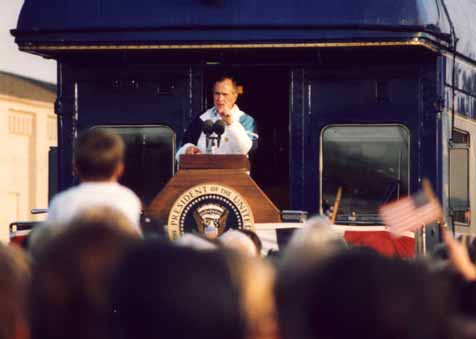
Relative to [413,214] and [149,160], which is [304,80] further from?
[413,214]

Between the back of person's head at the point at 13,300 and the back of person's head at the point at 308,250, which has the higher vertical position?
the back of person's head at the point at 308,250

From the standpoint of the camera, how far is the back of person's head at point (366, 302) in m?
3.41

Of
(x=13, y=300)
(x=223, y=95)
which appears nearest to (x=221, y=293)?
(x=13, y=300)

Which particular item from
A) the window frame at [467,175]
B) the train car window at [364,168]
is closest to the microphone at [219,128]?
the train car window at [364,168]

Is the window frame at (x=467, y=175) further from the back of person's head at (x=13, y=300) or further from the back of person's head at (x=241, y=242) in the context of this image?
the back of person's head at (x=13, y=300)

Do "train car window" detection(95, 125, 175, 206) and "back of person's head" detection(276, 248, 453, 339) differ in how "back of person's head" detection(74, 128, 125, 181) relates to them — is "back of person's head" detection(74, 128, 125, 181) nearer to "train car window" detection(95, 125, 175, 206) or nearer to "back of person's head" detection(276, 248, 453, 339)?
"back of person's head" detection(276, 248, 453, 339)

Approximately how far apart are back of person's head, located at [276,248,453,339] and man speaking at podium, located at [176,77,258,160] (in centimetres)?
662

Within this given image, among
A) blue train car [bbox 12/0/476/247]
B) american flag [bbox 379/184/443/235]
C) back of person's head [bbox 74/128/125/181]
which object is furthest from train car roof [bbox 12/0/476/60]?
back of person's head [bbox 74/128/125/181]

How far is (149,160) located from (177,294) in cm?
781

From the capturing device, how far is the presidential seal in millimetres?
9859

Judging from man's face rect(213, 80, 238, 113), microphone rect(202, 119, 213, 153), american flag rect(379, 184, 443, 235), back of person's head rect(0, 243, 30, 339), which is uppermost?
man's face rect(213, 80, 238, 113)

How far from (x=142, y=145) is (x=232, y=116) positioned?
1.05 metres

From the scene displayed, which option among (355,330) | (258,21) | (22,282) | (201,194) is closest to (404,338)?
(355,330)

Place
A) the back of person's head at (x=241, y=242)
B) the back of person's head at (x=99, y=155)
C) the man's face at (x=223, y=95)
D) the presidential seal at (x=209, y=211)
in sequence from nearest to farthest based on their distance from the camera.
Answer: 1. the back of person's head at (x=99, y=155)
2. the back of person's head at (x=241, y=242)
3. the presidential seal at (x=209, y=211)
4. the man's face at (x=223, y=95)
